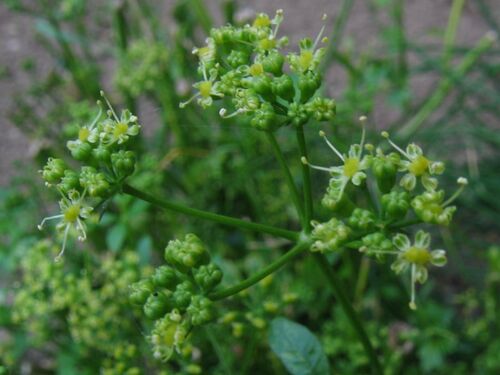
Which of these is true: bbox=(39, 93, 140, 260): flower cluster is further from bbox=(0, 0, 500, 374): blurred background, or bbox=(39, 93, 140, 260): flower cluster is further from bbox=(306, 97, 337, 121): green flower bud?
bbox=(0, 0, 500, 374): blurred background

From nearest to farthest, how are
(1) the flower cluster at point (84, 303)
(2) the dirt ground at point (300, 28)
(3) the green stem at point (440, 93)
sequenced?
(1) the flower cluster at point (84, 303)
(3) the green stem at point (440, 93)
(2) the dirt ground at point (300, 28)

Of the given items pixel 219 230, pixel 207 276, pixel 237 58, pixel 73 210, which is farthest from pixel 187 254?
pixel 219 230

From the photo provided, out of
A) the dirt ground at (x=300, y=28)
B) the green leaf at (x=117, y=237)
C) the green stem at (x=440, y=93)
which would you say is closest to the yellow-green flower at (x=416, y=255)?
Answer: the green leaf at (x=117, y=237)

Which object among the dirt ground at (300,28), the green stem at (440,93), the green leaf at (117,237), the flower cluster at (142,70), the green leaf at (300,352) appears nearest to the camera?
the green leaf at (300,352)

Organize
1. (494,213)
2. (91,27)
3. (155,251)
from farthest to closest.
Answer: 1. (91,27)
2. (494,213)
3. (155,251)

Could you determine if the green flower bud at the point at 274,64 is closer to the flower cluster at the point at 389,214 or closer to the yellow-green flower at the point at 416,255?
the flower cluster at the point at 389,214

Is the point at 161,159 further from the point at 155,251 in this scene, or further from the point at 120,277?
the point at 120,277

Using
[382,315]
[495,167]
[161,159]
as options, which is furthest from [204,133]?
[495,167]
